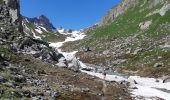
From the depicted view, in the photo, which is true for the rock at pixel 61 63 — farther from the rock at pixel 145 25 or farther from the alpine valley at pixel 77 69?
the rock at pixel 145 25

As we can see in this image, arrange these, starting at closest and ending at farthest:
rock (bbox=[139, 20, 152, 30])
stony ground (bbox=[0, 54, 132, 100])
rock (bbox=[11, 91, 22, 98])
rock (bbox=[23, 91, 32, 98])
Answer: rock (bbox=[11, 91, 22, 98]) < rock (bbox=[23, 91, 32, 98]) < stony ground (bbox=[0, 54, 132, 100]) < rock (bbox=[139, 20, 152, 30])

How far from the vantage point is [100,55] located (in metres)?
162

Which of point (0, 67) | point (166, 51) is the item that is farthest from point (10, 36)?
point (166, 51)

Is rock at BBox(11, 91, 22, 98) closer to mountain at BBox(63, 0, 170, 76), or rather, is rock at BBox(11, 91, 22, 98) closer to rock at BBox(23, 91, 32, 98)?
rock at BBox(23, 91, 32, 98)

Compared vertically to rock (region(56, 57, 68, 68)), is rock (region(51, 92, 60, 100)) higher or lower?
lower

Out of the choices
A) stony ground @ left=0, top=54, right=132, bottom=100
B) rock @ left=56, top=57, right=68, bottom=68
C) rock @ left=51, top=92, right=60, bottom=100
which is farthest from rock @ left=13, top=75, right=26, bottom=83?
rock @ left=56, top=57, right=68, bottom=68

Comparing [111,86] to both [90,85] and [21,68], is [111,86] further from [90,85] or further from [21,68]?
[21,68]

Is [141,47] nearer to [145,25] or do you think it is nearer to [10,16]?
[145,25]

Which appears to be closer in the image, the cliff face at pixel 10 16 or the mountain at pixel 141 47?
the cliff face at pixel 10 16

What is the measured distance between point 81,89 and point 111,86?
12073 millimetres


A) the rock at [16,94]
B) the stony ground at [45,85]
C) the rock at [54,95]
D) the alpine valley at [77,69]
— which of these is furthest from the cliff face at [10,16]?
the rock at [16,94]

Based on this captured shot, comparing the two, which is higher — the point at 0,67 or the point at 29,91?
the point at 0,67

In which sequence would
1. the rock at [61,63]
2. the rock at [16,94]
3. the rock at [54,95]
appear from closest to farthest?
the rock at [16,94] → the rock at [54,95] → the rock at [61,63]

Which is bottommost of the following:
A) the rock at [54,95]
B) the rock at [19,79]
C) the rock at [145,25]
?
the rock at [54,95]
